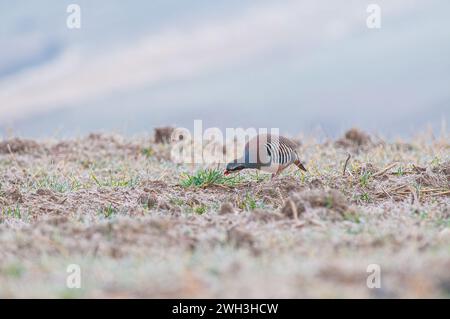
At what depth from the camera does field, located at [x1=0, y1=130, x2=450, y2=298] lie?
11.8 ft

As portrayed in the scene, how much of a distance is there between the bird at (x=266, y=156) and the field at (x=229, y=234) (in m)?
0.15

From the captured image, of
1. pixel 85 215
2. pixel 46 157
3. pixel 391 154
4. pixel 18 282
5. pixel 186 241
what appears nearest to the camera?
pixel 18 282

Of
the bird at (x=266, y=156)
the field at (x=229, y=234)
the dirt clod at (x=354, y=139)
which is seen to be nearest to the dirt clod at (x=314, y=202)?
the field at (x=229, y=234)

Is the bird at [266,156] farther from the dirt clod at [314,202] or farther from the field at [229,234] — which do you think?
the dirt clod at [314,202]

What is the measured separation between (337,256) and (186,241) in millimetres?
939

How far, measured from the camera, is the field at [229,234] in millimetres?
3590

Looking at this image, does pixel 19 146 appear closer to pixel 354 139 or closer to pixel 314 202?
pixel 354 139

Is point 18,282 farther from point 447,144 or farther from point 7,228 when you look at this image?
point 447,144

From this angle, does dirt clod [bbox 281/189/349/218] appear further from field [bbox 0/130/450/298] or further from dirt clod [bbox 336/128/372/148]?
dirt clod [bbox 336/128/372/148]

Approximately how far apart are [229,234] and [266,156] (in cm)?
251

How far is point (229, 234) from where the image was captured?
454cm

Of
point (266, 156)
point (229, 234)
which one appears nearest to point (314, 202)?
point (229, 234)

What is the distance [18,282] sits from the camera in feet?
12.6
